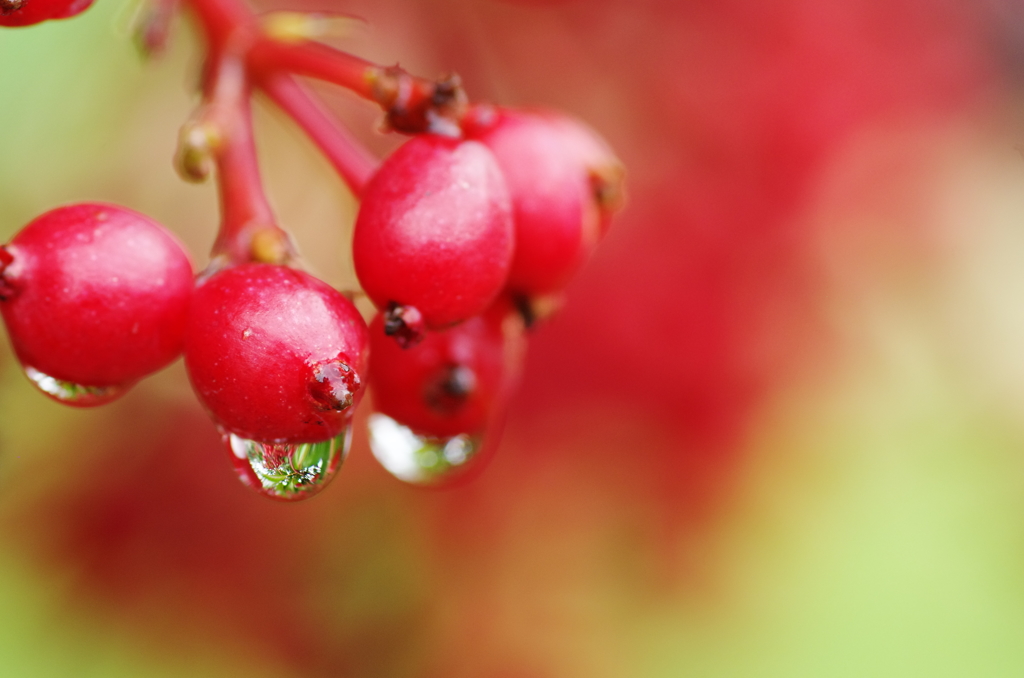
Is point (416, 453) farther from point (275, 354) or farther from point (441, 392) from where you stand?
point (275, 354)

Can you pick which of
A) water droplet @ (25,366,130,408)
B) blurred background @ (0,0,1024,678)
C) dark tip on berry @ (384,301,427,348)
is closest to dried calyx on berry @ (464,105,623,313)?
dark tip on berry @ (384,301,427,348)

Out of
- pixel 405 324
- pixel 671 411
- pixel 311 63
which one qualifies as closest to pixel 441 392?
pixel 405 324

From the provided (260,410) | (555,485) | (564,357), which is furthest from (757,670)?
(260,410)

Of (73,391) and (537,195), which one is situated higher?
(537,195)

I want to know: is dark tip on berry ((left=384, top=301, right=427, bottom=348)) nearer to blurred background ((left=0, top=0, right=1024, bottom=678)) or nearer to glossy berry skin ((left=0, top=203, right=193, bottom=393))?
glossy berry skin ((left=0, top=203, right=193, bottom=393))

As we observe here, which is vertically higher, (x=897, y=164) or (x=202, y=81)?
(x=897, y=164)

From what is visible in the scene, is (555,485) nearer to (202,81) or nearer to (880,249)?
(880,249)
